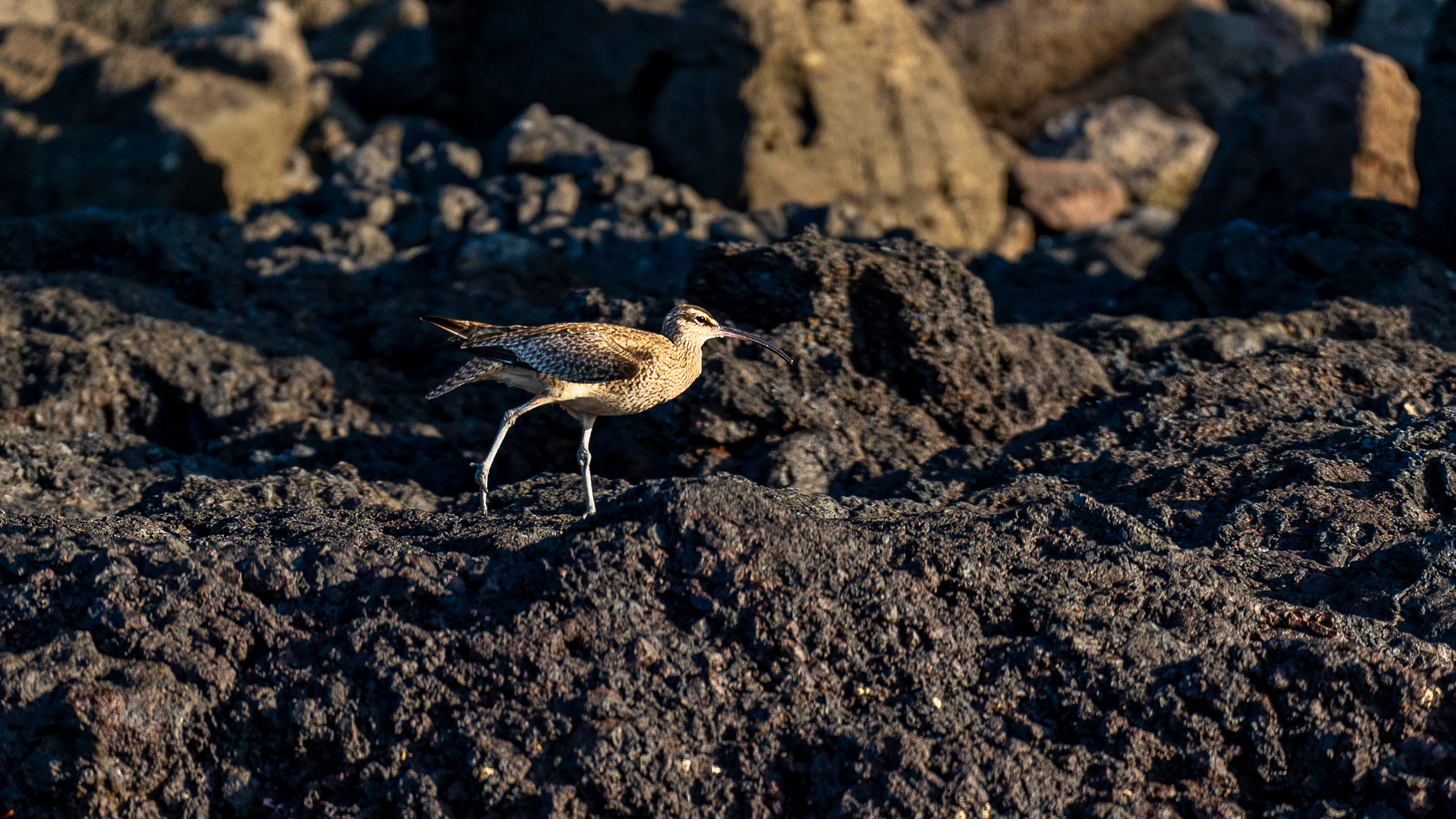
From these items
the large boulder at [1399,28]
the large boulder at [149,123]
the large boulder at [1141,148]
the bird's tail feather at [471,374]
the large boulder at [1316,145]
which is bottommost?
the large boulder at [1141,148]

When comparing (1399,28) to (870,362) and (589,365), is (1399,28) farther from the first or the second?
(589,365)

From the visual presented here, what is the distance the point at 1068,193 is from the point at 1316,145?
219 inches

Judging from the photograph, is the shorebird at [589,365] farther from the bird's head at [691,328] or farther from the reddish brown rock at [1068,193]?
the reddish brown rock at [1068,193]

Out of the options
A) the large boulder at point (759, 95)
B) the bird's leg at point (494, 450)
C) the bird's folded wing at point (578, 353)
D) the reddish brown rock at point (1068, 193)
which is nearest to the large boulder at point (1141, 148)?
the reddish brown rock at point (1068, 193)

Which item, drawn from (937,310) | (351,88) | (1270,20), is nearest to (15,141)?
(351,88)

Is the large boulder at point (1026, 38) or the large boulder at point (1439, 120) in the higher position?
the large boulder at point (1439, 120)

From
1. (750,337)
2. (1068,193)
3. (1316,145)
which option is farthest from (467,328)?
(1068,193)

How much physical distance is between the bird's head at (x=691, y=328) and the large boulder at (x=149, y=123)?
1109 cm

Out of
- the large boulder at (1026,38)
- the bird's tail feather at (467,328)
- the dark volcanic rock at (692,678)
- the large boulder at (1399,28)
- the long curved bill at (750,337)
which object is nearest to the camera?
the dark volcanic rock at (692,678)

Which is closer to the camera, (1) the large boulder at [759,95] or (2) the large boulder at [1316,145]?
(2) the large boulder at [1316,145]

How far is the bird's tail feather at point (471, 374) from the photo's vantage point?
7.64 metres

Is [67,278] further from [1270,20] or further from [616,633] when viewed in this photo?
[1270,20]

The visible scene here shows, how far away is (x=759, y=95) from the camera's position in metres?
17.0

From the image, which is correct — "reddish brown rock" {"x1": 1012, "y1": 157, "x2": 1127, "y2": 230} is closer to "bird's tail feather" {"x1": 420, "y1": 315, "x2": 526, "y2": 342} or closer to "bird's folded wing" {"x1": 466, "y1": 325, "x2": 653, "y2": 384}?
"bird's tail feather" {"x1": 420, "y1": 315, "x2": 526, "y2": 342}
